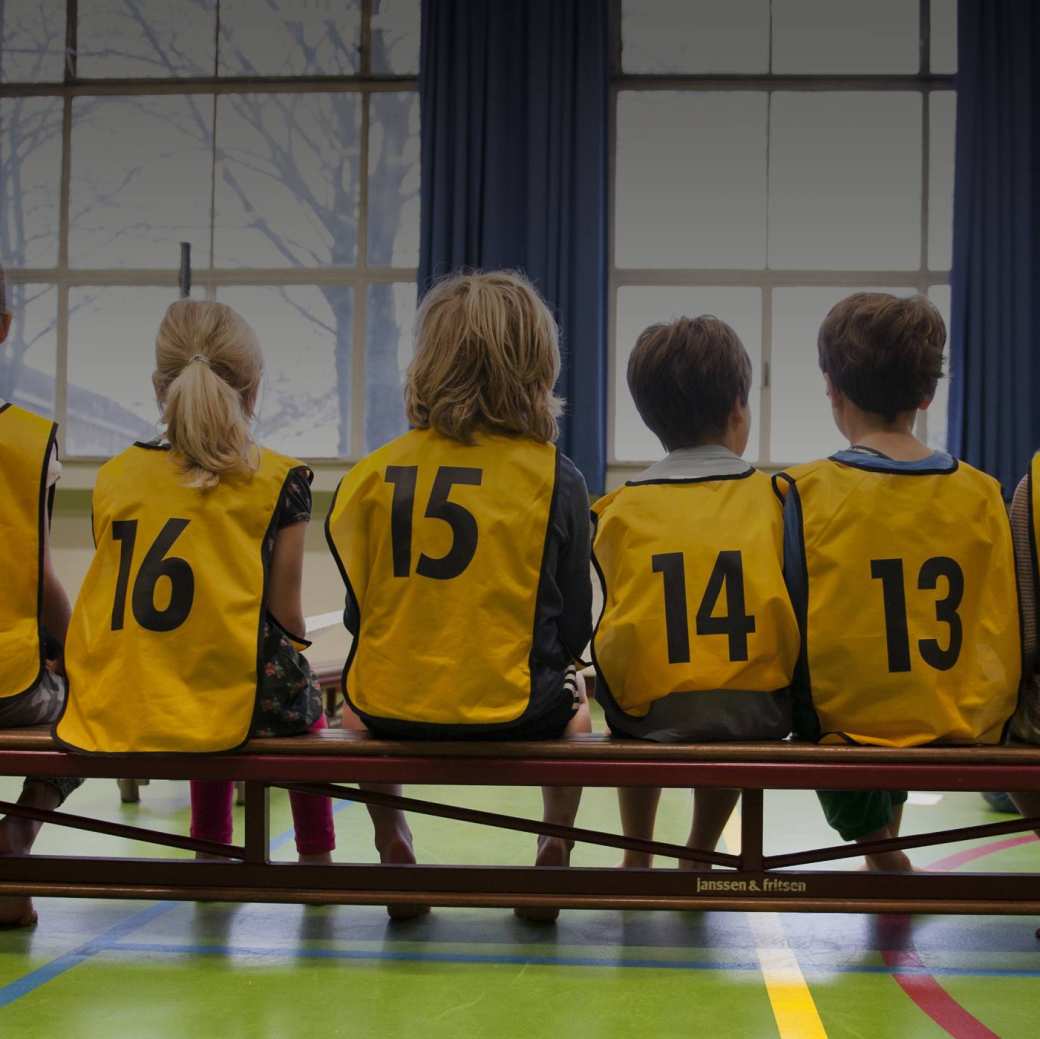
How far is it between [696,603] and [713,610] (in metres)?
0.03

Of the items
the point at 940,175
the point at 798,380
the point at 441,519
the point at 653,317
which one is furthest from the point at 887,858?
the point at 940,175

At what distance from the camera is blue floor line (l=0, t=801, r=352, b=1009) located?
1.78 m

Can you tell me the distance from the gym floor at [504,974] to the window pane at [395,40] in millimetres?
5850

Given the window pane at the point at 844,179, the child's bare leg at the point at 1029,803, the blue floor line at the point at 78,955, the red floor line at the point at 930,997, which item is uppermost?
the window pane at the point at 844,179

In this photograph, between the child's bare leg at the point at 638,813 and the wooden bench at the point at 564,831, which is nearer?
the wooden bench at the point at 564,831

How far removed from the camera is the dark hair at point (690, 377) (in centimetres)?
209

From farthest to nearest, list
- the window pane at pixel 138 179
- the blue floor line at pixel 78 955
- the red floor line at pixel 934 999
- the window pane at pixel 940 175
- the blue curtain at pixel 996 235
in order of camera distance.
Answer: the window pane at pixel 138 179
the window pane at pixel 940 175
the blue curtain at pixel 996 235
the blue floor line at pixel 78 955
the red floor line at pixel 934 999

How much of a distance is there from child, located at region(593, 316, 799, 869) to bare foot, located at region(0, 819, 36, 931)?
3.53 feet

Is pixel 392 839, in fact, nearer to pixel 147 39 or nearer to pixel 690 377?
pixel 690 377

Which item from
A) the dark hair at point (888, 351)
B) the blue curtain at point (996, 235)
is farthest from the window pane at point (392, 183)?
the dark hair at point (888, 351)

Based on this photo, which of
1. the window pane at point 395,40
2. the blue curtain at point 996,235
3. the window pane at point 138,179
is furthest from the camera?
the window pane at point 138,179

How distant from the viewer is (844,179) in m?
6.82

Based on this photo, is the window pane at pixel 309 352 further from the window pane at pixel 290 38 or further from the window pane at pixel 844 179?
the window pane at pixel 844 179

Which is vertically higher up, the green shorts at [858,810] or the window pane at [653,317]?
the window pane at [653,317]
